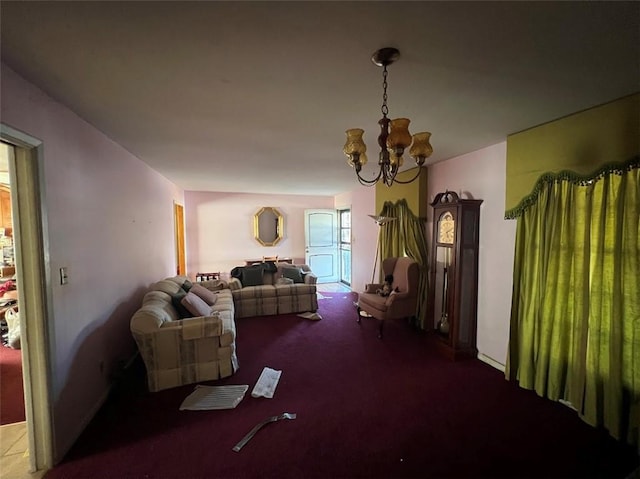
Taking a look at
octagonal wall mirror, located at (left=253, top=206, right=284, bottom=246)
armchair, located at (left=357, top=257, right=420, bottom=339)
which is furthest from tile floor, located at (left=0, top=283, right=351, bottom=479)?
octagonal wall mirror, located at (left=253, top=206, right=284, bottom=246)

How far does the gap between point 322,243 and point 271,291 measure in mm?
2686

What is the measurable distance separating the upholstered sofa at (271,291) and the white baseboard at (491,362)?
8.05 feet

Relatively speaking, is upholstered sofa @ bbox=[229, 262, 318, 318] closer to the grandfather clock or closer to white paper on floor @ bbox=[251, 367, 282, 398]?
white paper on floor @ bbox=[251, 367, 282, 398]

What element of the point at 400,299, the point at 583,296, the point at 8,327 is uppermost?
the point at 583,296

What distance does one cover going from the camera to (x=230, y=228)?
6.52 m

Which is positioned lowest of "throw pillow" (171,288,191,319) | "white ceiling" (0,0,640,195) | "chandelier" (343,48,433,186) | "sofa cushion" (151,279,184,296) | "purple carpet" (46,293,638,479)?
"purple carpet" (46,293,638,479)

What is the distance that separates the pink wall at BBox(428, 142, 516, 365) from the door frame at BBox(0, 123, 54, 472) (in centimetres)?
359

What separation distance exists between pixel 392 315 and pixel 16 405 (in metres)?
3.62

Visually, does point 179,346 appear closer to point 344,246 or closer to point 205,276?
point 205,276

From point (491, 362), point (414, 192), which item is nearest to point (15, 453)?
point (491, 362)

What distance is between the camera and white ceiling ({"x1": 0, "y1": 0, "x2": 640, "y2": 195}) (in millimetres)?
1044

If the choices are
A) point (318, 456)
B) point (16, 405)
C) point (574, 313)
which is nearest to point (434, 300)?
point (574, 313)

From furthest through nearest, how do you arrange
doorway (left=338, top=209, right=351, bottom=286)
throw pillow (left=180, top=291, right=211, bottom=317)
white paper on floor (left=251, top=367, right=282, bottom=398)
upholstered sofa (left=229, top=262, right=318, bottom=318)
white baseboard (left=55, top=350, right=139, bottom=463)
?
doorway (left=338, top=209, right=351, bottom=286), upholstered sofa (left=229, top=262, right=318, bottom=318), throw pillow (left=180, top=291, right=211, bottom=317), white paper on floor (left=251, top=367, right=282, bottom=398), white baseboard (left=55, top=350, right=139, bottom=463)

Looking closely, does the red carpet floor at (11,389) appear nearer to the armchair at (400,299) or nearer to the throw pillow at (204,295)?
the throw pillow at (204,295)
